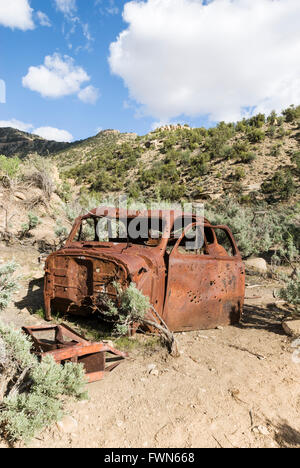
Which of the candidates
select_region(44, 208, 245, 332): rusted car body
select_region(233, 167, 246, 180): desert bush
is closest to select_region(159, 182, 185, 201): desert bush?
select_region(233, 167, 246, 180): desert bush

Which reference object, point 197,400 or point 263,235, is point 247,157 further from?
point 197,400

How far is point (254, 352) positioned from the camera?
342cm

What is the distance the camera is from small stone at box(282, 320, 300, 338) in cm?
380

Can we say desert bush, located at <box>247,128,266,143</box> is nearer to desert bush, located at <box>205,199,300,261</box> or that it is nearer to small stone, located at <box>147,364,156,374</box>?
desert bush, located at <box>205,199,300,261</box>

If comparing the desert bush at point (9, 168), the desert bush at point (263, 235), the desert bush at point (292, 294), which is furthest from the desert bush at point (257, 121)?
the desert bush at point (292, 294)

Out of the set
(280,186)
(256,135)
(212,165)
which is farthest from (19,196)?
(256,135)

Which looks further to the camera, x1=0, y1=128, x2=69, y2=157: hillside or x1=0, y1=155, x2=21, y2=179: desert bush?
x1=0, y1=128, x2=69, y2=157: hillside

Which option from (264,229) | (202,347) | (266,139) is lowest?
(202,347)

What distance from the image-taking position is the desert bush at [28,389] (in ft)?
6.36

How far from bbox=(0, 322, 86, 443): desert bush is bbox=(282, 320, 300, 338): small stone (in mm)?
2914

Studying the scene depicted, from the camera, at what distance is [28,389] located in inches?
94.7

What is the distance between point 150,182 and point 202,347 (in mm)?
23534
